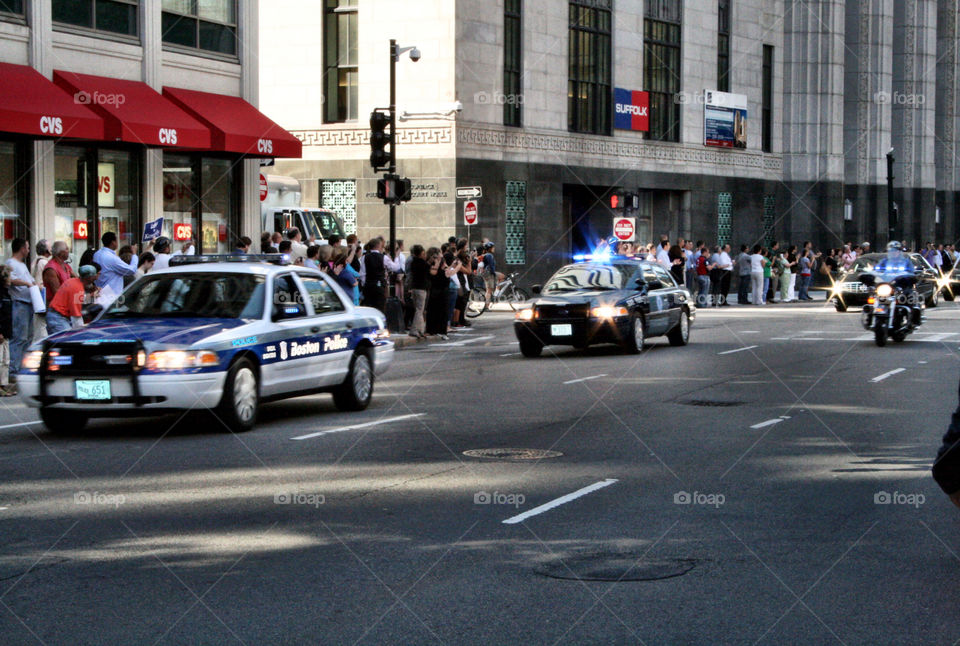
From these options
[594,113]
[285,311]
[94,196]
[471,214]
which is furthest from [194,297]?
[594,113]

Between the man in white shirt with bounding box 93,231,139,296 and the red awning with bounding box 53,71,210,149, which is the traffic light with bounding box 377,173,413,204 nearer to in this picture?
the red awning with bounding box 53,71,210,149

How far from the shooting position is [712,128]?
170 ft

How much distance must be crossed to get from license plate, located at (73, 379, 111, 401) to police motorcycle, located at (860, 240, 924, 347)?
14.5 m

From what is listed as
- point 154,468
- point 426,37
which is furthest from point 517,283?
point 154,468

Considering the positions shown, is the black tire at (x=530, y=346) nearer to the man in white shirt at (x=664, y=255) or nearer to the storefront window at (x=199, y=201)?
the storefront window at (x=199, y=201)

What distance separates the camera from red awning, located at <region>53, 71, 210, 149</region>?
23.7 metres

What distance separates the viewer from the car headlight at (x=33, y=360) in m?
12.3

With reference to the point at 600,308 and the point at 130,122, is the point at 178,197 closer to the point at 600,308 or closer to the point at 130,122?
the point at 130,122

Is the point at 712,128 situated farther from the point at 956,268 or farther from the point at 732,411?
the point at 732,411

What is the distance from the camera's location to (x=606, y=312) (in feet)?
70.5

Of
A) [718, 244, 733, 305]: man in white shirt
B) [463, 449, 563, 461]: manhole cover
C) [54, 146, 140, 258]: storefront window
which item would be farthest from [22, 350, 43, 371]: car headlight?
[718, 244, 733, 305]: man in white shirt

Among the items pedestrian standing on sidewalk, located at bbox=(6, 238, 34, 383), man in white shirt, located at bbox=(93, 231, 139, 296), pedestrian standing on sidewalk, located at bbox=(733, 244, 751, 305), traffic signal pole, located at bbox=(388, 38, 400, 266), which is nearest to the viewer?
→ pedestrian standing on sidewalk, located at bbox=(6, 238, 34, 383)

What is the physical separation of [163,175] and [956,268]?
31189 mm

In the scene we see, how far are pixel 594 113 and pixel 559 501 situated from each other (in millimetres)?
38187
